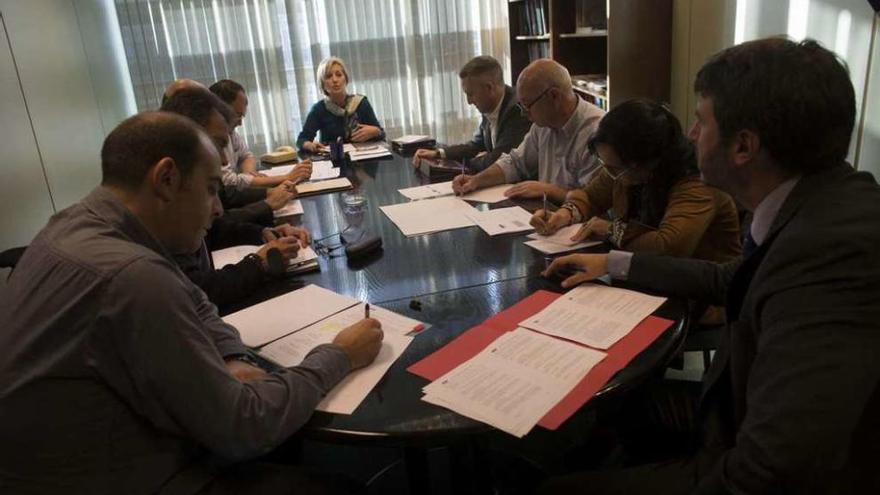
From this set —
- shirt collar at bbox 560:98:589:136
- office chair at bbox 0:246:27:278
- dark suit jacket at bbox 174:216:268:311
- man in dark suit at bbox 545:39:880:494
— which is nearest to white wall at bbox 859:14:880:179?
shirt collar at bbox 560:98:589:136

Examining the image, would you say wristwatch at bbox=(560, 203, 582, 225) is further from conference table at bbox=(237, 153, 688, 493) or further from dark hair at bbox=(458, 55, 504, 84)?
dark hair at bbox=(458, 55, 504, 84)

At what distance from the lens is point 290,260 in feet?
5.65

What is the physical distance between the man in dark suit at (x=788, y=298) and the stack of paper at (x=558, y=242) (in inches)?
23.5

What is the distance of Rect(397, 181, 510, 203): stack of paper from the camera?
2396 millimetres

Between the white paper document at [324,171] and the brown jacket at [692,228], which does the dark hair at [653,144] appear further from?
the white paper document at [324,171]

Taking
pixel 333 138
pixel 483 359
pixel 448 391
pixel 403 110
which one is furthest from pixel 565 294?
pixel 403 110

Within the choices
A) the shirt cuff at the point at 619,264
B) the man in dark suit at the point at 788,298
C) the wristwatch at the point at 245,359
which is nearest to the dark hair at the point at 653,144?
the shirt cuff at the point at 619,264

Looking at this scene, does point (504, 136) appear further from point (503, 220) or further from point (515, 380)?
point (515, 380)

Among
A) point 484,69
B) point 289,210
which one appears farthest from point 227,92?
point 484,69

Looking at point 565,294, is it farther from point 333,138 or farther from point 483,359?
point 333,138

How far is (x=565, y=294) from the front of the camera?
4.64 ft

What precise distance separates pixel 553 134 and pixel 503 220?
27.6 inches

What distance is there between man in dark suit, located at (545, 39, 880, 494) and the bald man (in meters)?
1.27

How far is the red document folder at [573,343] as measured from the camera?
3.28 ft
